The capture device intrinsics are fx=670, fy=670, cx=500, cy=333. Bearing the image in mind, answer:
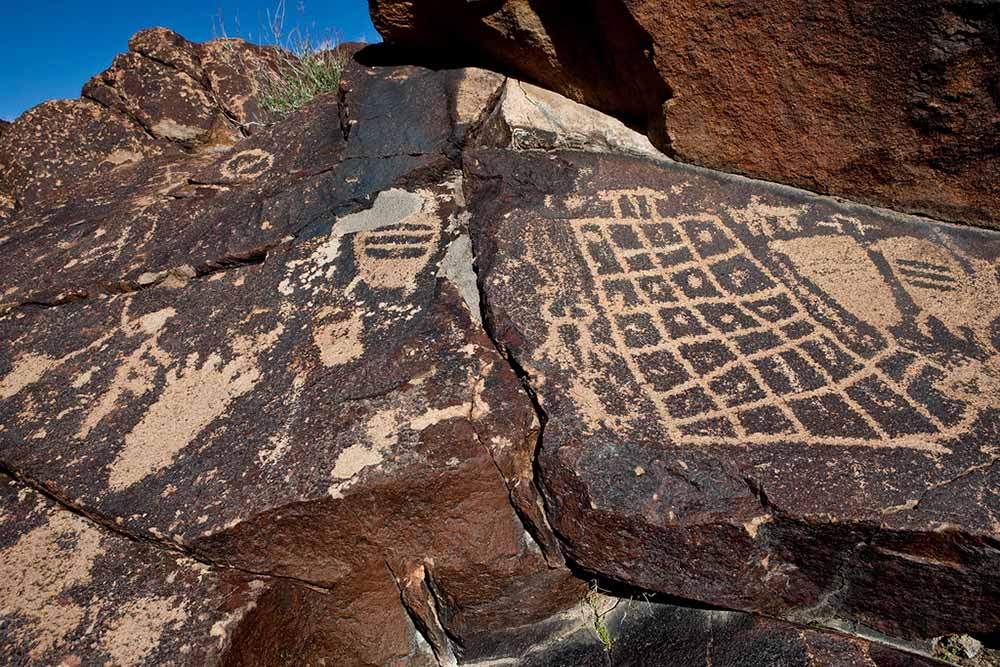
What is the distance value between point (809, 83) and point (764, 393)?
0.95m

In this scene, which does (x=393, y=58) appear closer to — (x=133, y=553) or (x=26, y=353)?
(x=26, y=353)

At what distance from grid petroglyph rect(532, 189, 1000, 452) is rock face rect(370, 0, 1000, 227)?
17 centimetres

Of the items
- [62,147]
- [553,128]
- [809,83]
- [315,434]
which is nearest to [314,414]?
[315,434]

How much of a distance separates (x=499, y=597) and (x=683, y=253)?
1.01 meters

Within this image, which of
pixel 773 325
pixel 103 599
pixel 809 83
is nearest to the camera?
pixel 103 599

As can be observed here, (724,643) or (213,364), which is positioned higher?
(213,364)

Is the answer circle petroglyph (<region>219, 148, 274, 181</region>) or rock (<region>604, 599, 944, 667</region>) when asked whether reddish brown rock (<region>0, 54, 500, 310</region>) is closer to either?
circle petroglyph (<region>219, 148, 274, 181</region>)

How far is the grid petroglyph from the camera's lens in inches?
55.7

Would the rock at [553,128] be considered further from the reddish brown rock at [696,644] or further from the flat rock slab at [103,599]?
the flat rock slab at [103,599]

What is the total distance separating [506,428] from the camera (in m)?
1.48

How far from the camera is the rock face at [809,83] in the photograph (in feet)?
5.59

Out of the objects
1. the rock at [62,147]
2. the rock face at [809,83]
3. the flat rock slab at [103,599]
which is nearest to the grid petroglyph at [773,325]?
the rock face at [809,83]

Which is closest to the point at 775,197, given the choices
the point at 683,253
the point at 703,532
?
the point at 683,253

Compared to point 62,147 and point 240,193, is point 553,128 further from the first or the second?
point 62,147
